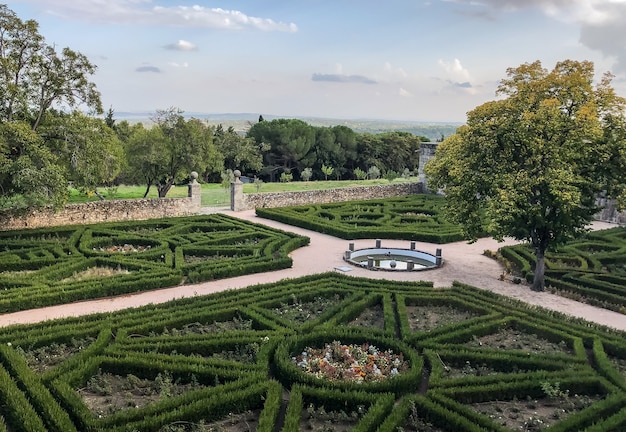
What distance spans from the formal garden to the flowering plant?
47mm

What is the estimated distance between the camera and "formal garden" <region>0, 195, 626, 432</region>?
8234 mm

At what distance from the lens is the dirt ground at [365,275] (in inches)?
522

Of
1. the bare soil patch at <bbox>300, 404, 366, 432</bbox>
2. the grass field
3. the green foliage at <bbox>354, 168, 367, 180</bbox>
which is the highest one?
the green foliage at <bbox>354, 168, 367, 180</bbox>

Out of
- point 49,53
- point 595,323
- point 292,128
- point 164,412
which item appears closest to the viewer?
point 164,412

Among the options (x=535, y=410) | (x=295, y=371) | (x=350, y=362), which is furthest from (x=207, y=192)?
(x=535, y=410)

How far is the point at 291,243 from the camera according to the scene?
2009 cm

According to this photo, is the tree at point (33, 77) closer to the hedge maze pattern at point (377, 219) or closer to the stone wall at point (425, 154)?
the hedge maze pattern at point (377, 219)

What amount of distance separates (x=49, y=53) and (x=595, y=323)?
19.7m

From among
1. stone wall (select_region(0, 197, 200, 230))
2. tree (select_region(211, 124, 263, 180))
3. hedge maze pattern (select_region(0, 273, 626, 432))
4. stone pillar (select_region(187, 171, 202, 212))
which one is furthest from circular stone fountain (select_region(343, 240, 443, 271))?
tree (select_region(211, 124, 263, 180))

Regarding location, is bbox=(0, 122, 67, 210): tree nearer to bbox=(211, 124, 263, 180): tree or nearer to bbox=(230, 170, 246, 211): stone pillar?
bbox=(230, 170, 246, 211): stone pillar

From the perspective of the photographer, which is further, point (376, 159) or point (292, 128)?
point (376, 159)

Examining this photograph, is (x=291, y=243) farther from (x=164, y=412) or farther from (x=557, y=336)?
(x=164, y=412)

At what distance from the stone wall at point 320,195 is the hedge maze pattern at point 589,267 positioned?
542 inches

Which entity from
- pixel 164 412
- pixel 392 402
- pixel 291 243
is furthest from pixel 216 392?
pixel 291 243
